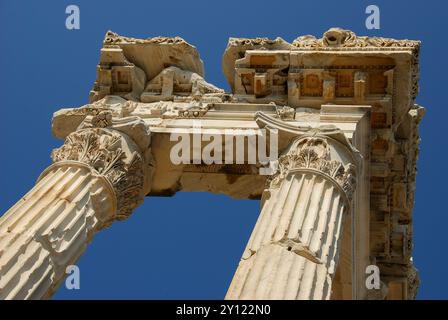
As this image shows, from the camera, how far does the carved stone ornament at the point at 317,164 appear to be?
2069 centimetres

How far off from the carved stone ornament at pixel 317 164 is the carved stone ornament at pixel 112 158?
3514 millimetres

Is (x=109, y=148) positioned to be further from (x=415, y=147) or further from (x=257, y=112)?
(x=415, y=147)

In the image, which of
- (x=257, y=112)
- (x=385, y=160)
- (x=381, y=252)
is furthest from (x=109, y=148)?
(x=381, y=252)

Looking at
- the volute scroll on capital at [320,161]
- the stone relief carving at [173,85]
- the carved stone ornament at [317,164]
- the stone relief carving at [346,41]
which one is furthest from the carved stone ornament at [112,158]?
the stone relief carving at [346,41]

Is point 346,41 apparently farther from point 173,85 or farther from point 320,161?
point 320,161

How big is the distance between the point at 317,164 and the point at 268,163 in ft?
8.00

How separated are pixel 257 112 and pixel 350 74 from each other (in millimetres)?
3415

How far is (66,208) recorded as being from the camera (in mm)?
20344

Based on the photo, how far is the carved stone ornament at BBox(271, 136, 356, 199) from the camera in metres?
20.7

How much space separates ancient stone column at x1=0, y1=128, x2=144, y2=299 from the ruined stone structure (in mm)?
35

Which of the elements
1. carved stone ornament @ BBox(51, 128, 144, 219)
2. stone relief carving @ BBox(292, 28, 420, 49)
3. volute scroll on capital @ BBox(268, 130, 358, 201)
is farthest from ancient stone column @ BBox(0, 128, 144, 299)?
stone relief carving @ BBox(292, 28, 420, 49)

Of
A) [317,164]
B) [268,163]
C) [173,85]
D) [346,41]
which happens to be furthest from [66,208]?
[346,41]

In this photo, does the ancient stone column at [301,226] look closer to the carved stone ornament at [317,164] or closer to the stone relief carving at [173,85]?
the carved stone ornament at [317,164]
